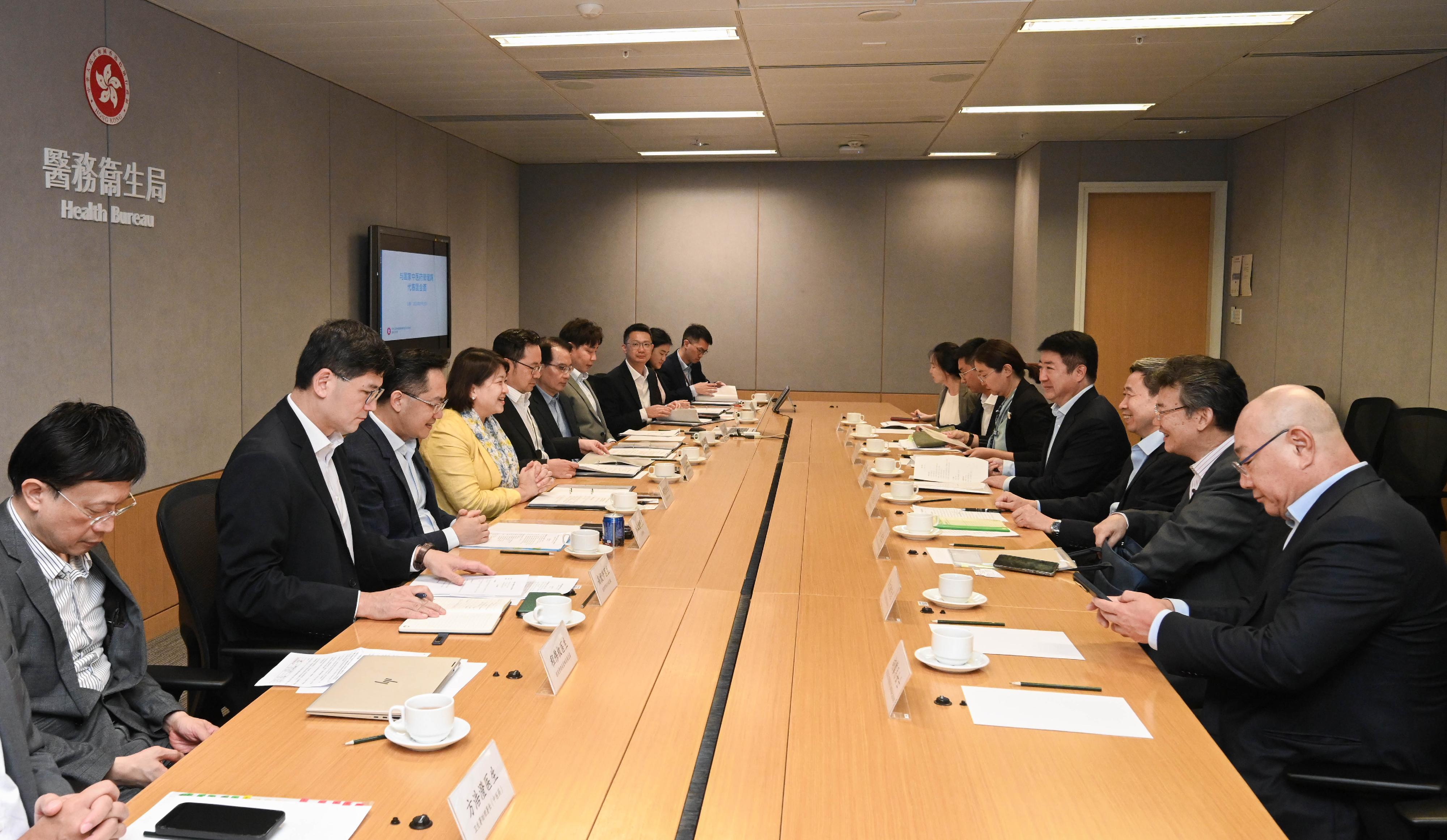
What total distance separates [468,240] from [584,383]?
3195 millimetres

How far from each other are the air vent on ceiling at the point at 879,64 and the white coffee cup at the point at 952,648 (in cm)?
456

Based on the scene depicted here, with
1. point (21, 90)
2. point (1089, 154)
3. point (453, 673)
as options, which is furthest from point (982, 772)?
point (1089, 154)

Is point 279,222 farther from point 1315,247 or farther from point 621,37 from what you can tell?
point 1315,247

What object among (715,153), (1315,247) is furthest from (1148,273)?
(715,153)

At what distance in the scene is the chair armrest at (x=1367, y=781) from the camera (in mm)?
1845

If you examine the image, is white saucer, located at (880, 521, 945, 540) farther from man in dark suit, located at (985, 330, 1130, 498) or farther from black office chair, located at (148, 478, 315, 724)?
black office chair, located at (148, 478, 315, 724)

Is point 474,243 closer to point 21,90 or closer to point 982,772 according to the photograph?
point 21,90

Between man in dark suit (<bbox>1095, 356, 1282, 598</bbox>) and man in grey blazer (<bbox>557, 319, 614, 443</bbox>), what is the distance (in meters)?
3.79

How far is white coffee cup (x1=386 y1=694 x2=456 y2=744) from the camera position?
167 cm

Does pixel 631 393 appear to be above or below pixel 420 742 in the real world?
above

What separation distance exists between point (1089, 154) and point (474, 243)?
18.1 ft

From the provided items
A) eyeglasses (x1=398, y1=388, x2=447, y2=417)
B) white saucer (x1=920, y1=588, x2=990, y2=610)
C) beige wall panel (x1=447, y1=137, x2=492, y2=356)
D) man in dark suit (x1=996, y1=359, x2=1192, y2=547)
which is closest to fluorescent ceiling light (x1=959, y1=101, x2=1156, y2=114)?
man in dark suit (x1=996, y1=359, x2=1192, y2=547)

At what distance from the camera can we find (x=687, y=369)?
952cm

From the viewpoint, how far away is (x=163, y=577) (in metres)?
5.07
